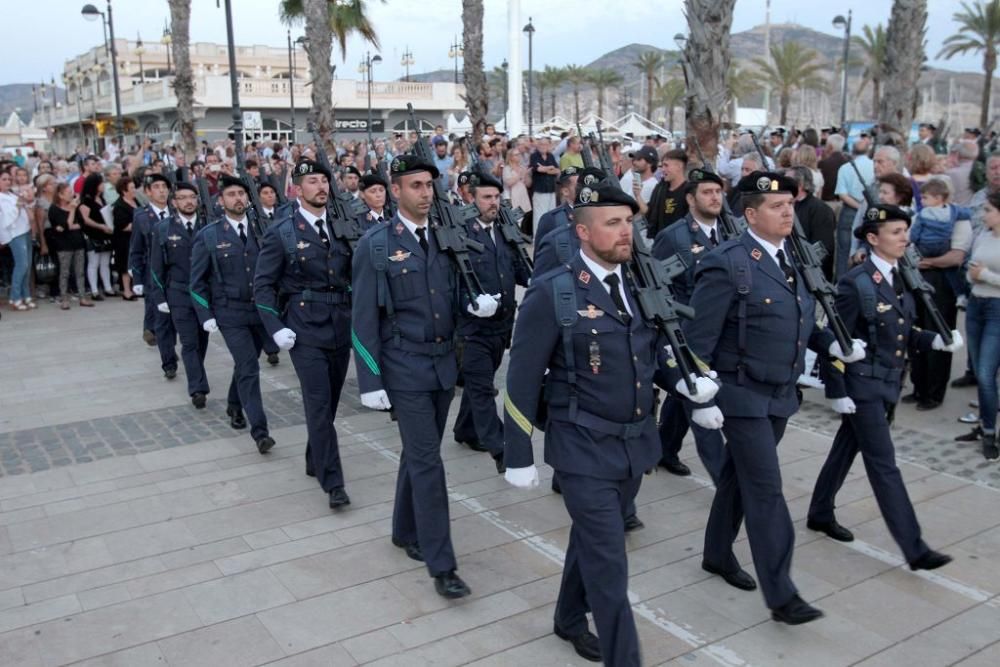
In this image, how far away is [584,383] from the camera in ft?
12.9

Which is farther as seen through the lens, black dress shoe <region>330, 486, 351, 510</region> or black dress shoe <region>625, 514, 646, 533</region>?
black dress shoe <region>330, 486, 351, 510</region>

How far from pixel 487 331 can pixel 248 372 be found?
82.3 inches

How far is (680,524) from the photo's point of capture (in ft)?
19.4

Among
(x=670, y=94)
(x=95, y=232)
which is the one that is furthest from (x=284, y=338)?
(x=670, y=94)

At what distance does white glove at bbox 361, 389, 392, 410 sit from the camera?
5.00 m

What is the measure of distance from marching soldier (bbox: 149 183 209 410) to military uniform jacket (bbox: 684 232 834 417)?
570 cm

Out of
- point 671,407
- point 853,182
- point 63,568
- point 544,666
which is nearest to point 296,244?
point 63,568

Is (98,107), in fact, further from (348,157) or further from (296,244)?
(296,244)


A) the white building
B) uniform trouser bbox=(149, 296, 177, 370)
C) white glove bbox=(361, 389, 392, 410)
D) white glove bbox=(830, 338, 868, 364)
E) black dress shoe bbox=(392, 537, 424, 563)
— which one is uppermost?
the white building

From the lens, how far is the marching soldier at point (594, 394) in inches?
151

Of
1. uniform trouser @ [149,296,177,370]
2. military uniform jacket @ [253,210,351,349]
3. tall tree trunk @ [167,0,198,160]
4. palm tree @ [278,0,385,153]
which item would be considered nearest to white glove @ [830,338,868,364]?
military uniform jacket @ [253,210,351,349]

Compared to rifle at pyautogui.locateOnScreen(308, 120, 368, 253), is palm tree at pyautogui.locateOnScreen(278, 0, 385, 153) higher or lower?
higher

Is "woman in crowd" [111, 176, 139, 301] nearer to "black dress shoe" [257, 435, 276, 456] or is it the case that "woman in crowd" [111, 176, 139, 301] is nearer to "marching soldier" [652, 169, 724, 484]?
"black dress shoe" [257, 435, 276, 456]

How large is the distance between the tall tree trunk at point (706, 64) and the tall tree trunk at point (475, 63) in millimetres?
9234
